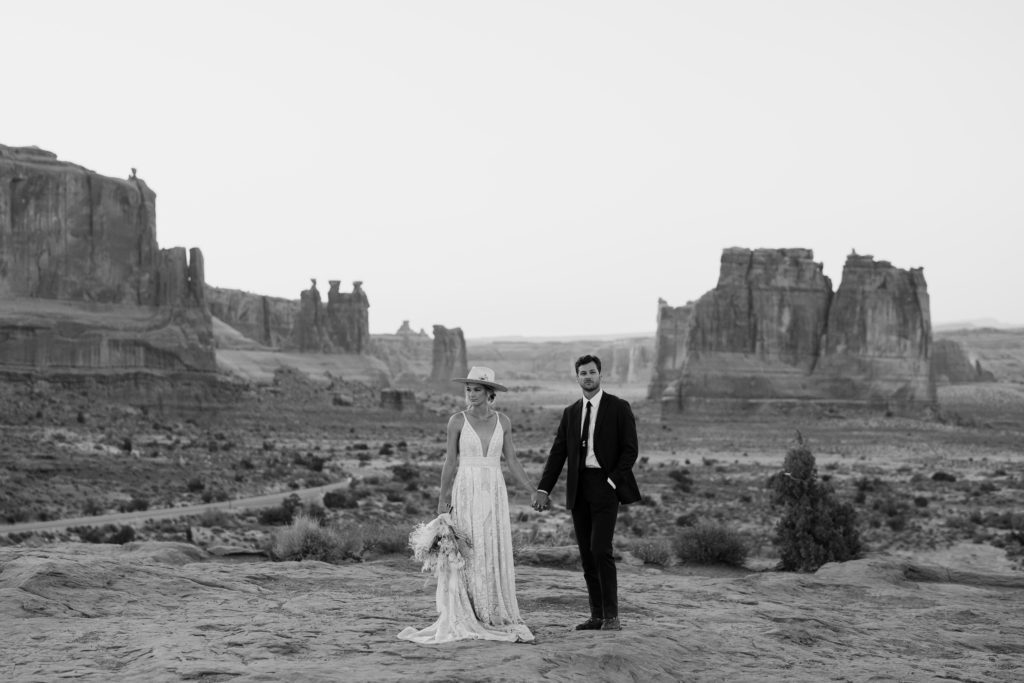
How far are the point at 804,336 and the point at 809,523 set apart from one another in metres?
63.4

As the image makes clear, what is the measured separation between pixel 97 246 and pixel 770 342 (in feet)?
151

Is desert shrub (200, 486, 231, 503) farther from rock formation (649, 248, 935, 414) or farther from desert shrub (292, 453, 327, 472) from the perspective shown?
rock formation (649, 248, 935, 414)

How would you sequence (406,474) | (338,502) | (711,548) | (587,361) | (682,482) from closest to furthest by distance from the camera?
(587,361), (711,548), (338,502), (682,482), (406,474)

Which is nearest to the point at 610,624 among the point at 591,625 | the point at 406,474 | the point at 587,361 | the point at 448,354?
the point at 591,625

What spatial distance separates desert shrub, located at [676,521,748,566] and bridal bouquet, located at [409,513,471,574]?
29.8ft

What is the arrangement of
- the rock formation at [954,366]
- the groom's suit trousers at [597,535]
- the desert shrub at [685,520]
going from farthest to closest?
1. the rock formation at [954,366]
2. the desert shrub at [685,520]
3. the groom's suit trousers at [597,535]

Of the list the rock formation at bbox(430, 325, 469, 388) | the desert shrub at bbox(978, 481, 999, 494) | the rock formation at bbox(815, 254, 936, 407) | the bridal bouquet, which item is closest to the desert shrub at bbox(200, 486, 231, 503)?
the desert shrub at bbox(978, 481, 999, 494)

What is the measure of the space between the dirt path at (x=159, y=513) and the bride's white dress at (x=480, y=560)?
15467 mm

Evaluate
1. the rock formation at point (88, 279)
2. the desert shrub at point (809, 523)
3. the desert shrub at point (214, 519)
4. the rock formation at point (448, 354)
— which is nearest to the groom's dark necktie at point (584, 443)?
the desert shrub at point (809, 523)

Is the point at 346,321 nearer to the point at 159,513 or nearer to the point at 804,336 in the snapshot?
the point at 804,336

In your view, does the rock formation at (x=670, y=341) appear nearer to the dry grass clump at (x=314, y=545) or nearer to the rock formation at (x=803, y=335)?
the rock formation at (x=803, y=335)

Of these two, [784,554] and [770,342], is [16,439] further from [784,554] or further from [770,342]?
[770,342]

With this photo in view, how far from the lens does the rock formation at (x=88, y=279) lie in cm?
4856

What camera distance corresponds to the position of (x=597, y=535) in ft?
25.0
